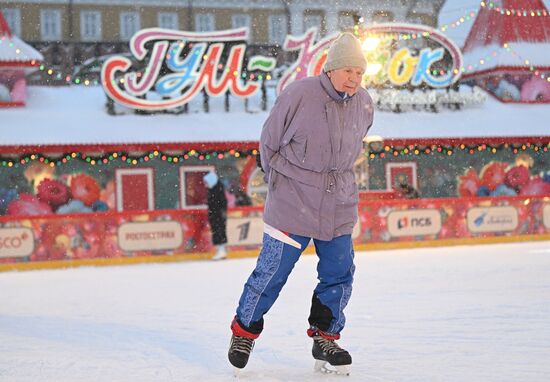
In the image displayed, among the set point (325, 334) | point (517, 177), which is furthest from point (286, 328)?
point (517, 177)

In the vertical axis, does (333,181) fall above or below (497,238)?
above

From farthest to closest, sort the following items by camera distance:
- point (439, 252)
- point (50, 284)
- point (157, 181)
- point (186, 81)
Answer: point (186, 81) → point (157, 181) → point (439, 252) → point (50, 284)

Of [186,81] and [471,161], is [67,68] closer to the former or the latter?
[186,81]

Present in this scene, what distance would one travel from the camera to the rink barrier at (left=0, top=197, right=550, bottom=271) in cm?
1360

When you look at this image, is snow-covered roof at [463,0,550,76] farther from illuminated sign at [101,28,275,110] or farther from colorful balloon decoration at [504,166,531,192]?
illuminated sign at [101,28,275,110]

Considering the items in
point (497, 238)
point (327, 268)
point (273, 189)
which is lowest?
point (497, 238)

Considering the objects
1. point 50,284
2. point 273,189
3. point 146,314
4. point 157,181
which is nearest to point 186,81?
point 157,181

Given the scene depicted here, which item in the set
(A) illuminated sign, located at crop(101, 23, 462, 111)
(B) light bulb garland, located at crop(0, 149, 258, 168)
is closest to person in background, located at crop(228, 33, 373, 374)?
(B) light bulb garland, located at crop(0, 149, 258, 168)

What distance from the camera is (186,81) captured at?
19.4 meters

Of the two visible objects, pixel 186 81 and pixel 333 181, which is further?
pixel 186 81

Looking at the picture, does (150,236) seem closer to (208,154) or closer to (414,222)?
(208,154)

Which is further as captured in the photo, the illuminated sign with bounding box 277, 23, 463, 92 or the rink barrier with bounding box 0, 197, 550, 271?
the illuminated sign with bounding box 277, 23, 463, 92

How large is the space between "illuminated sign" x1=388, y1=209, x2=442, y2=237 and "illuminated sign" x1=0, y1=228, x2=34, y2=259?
20.2 ft

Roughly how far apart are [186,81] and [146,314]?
13.4 metres
